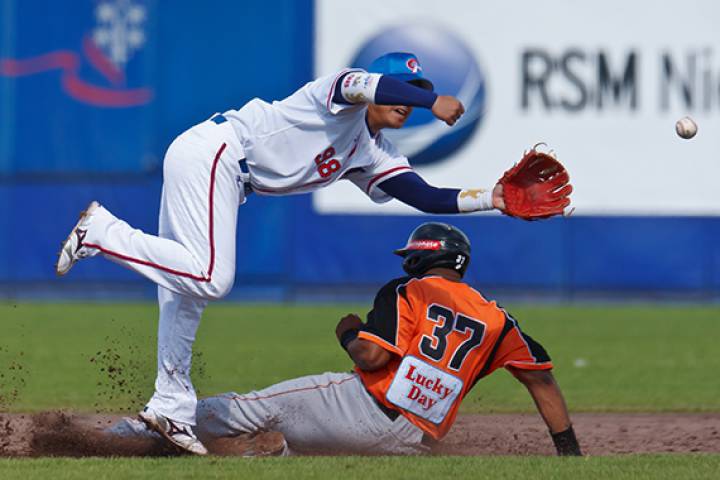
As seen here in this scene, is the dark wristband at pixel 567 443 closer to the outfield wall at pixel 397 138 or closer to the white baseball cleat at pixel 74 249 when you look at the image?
the white baseball cleat at pixel 74 249

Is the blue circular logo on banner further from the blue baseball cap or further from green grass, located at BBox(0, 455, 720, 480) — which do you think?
green grass, located at BBox(0, 455, 720, 480)

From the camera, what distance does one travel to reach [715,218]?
47.2ft

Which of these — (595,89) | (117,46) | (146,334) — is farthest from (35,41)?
(595,89)

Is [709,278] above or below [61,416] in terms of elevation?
below

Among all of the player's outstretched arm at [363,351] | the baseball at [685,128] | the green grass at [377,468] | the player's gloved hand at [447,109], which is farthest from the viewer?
the baseball at [685,128]

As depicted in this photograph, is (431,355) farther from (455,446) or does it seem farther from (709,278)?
(709,278)

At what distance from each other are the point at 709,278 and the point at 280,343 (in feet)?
20.1

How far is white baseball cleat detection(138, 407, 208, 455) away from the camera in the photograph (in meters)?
4.78

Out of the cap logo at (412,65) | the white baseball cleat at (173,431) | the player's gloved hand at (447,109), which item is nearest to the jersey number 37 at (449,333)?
the player's gloved hand at (447,109)

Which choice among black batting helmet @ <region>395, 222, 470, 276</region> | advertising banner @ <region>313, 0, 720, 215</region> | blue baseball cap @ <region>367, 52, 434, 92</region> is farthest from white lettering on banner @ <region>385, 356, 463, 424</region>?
advertising banner @ <region>313, 0, 720, 215</region>

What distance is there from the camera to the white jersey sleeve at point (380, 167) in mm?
5371

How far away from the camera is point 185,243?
486 centimetres

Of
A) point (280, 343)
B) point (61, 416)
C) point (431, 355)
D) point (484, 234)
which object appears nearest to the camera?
point (431, 355)

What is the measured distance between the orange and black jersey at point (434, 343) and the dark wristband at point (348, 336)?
1.7 inches
